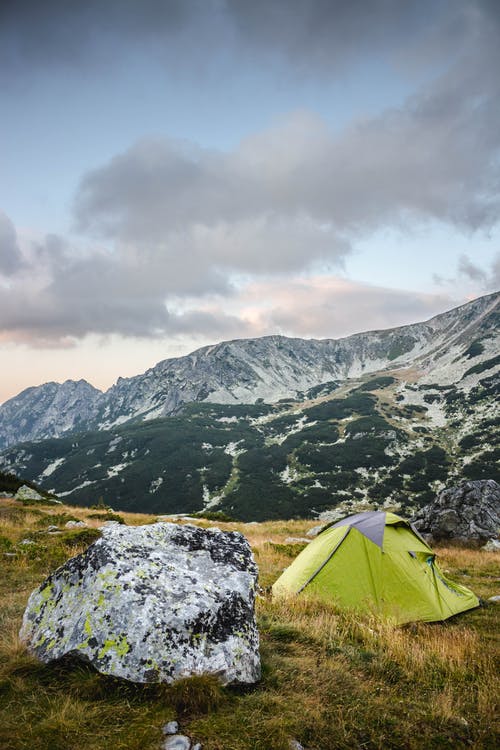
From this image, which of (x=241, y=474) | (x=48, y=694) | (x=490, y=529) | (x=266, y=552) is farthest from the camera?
(x=241, y=474)

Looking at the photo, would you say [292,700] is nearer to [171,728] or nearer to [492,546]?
[171,728]

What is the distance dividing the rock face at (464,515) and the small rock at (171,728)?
2462 cm

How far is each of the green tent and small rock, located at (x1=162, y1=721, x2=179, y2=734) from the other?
21.4 ft

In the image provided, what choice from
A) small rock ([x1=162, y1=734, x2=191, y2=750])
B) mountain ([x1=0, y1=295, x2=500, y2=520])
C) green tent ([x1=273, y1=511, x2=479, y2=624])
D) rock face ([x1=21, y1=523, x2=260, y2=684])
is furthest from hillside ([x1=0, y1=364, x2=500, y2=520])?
small rock ([x1=162, y1=734, x2=191, y2=750])

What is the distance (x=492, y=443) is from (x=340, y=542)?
107 meters

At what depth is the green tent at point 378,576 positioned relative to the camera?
9.36 m

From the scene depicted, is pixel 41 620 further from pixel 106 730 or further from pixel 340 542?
pixel 340 542

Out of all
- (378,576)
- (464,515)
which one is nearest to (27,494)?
(378,576)

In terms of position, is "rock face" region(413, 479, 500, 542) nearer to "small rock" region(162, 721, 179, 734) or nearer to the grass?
the grass

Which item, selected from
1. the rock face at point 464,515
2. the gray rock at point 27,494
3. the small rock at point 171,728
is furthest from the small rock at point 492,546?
the gray rock at point 27,494

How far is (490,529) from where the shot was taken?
2295 cm

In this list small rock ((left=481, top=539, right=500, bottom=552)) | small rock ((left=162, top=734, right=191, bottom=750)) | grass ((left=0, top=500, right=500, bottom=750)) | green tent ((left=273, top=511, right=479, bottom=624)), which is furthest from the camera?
small rock ((left=481, top=539, right=500, bottom=552))

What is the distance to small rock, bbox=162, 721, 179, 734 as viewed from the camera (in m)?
3.37

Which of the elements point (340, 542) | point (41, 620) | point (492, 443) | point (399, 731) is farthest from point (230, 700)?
point (492, 443)
